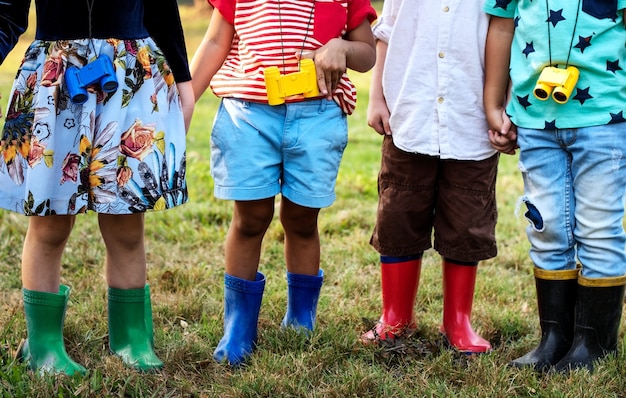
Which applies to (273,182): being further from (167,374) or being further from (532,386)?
(532,386)

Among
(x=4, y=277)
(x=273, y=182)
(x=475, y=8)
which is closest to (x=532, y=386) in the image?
(x=273, y=182)

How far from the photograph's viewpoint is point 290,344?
2791mm

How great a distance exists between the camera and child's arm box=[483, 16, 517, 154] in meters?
2.66

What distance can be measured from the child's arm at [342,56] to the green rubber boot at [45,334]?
41.9 inches

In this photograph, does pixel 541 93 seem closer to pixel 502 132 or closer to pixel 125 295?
pixel 502 132

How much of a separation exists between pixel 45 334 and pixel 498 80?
1625mm

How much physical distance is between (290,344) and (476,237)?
0.72m

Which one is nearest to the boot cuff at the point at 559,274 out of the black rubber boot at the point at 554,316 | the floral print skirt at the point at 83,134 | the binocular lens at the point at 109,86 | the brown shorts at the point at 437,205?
the black rubber boot at the point at 554,316

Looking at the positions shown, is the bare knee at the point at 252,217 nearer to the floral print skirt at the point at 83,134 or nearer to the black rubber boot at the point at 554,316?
the floral print skirt at the point at 83,134

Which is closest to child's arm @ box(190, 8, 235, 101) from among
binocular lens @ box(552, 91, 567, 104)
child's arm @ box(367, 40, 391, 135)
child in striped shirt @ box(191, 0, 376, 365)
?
child in striped shirt @ box(191, 0, 376, 365)

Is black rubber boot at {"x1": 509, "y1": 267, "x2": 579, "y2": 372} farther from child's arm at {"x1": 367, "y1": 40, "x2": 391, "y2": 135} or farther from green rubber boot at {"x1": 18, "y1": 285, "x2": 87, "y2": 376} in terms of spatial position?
green rubber boot at {"x1": 18, "y1": 285, "x2": 87, "y2": 376}

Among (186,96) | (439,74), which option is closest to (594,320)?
(439,74)

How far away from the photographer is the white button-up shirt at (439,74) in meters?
2.69

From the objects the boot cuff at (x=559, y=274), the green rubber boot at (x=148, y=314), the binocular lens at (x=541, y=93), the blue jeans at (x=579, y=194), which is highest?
the binocular lens at (x=541, y=93)
